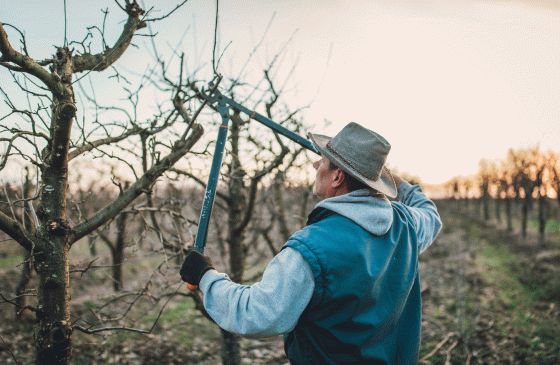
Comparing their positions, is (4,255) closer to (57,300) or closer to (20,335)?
(20,335)

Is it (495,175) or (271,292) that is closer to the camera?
(271,292)

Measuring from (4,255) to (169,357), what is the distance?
1982 centimetres

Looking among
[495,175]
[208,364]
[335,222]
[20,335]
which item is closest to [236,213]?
[208,364]

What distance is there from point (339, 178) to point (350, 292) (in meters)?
0.63

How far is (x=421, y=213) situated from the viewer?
8.74 ft

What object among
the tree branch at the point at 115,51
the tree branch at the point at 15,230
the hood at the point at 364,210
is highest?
the tree branch at the point at 115,51

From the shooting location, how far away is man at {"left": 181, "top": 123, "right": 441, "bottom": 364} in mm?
1723

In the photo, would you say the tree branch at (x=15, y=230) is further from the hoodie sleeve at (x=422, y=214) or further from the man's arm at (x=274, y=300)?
the hoodie sleeve at (x=422, y=214)

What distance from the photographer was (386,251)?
1943mm

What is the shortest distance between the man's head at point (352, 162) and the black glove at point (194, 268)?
74cm

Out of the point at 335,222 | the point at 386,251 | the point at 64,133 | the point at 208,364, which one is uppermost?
the point at 64,133

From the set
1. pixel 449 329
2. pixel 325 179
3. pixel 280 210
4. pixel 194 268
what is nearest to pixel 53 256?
pixel 194 268

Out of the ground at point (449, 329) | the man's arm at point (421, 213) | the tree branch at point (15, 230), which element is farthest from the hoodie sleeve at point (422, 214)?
the ground at point (449, 329)

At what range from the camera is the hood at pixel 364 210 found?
190 centimetres
